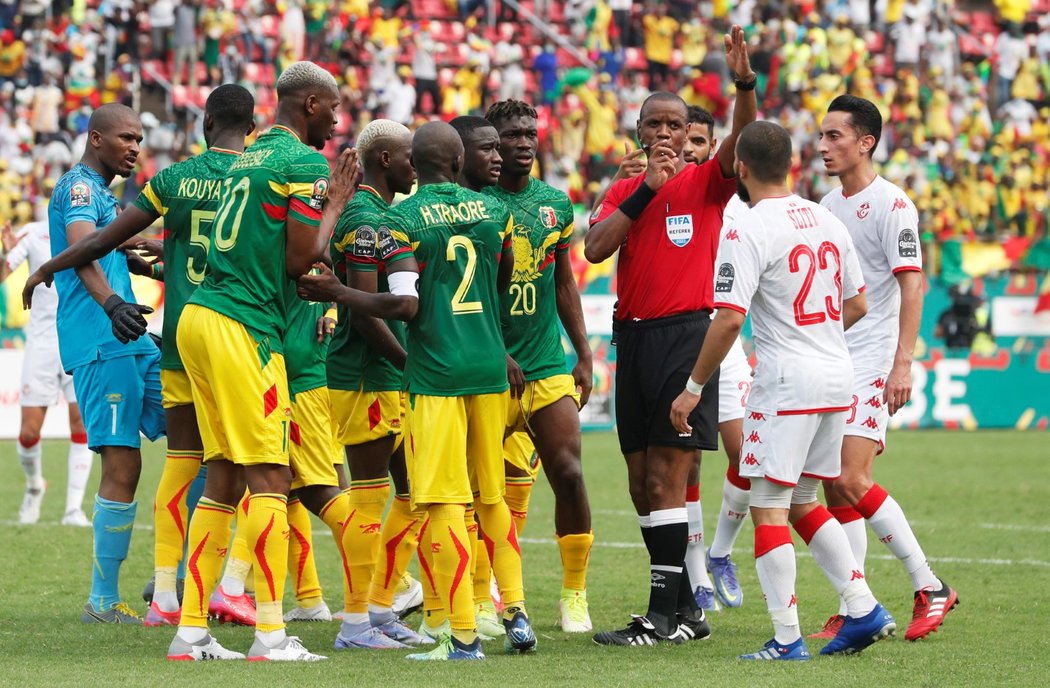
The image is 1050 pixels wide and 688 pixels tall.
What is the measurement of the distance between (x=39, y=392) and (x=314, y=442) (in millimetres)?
5018

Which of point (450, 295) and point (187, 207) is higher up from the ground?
point (187, 207)

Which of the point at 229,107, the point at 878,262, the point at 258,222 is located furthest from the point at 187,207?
the point at 878,262

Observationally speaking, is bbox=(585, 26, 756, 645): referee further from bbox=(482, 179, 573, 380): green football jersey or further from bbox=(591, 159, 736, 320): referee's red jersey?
bbox=(482, 179, 573, 380): green football jersey

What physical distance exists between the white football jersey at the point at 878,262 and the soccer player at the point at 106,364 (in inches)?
152

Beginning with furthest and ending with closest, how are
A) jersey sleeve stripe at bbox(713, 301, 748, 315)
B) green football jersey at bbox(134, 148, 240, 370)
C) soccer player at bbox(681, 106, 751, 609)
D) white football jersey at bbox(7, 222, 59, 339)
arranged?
white football jersey at bbox(7, 222, 59, 339) → soccer player at bbox(681, 106, 751, 609) → green football jersey at bbox(134, 148, 240, 370) → jersey sleeve stripe at bbox(713, 301, 748, 315)

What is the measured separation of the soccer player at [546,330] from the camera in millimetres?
7398

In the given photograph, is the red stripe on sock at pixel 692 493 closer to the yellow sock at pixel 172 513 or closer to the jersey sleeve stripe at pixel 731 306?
the jersey sleeve stripe at pixel 731 306

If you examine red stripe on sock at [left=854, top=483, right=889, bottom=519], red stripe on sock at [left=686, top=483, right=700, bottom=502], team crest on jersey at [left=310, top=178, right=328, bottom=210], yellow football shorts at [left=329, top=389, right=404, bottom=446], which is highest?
team crest on jersey at [left=310, top=178, right=328, bottom=210]

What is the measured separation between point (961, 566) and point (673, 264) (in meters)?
3.83

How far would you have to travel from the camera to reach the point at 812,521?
662 centimetres

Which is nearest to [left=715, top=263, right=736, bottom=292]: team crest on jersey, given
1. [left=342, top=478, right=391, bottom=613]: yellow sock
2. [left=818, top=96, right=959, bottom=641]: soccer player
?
[left=818, top=96, right=959, bottom=641]: soccer player

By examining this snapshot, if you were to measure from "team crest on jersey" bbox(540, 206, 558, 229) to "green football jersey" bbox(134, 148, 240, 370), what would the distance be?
1.57m

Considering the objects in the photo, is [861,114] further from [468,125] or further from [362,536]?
[362,536]

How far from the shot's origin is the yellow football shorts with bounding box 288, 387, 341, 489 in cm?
789
